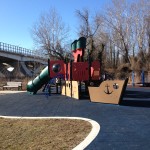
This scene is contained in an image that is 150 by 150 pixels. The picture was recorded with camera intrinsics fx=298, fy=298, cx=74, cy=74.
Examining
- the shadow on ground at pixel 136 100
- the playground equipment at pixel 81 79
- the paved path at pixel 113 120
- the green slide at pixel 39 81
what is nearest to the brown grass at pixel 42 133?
the paved path at pixel 113 120

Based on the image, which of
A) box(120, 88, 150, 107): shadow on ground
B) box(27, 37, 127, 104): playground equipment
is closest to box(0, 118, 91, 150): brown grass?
box(27, 37, 127, 104): playground equipment

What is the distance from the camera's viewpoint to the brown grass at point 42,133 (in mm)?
6612

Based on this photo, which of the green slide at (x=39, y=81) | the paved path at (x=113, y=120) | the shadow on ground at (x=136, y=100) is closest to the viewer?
the paved path at (x=113, y=120)

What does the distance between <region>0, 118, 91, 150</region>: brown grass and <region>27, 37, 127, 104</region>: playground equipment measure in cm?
406

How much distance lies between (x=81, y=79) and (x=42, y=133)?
28.7ft

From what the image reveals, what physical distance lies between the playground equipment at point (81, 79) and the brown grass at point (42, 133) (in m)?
4.06

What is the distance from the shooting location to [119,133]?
748 centimetres

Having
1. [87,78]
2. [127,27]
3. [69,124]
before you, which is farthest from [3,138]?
[127,27]

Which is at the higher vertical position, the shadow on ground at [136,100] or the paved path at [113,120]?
the shadow on ground at [136,100]

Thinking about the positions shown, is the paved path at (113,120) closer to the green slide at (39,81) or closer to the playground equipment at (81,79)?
the playground equipment at (81,79)

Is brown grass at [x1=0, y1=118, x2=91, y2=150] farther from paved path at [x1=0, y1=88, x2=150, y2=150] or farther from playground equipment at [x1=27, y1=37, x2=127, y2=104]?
playground equipment at [x1=27, y1=37, x2=127, y2=104]

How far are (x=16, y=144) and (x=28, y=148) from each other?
1.54ft

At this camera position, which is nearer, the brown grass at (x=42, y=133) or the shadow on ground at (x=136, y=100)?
the brown grass at (x=42, y=133)

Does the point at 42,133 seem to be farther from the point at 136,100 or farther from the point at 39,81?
the point at 39,81
